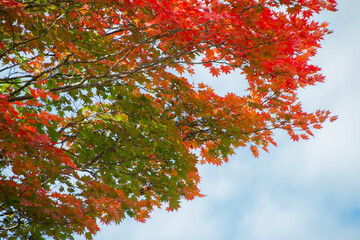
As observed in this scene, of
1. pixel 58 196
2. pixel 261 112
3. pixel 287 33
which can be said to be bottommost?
pixel 58 196

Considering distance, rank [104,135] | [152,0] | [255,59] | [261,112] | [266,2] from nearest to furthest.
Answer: [152,0]
[266,2]
[255,59]
[104,135]
[261,112]

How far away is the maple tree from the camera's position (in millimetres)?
4699

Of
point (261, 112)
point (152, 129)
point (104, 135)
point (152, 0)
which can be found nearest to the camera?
point (152, 0)

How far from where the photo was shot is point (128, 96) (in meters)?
6.46

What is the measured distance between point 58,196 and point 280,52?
4473mm

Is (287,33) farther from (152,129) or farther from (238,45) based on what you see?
(152,129)

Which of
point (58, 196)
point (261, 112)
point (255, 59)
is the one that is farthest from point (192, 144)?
point (58, 196)

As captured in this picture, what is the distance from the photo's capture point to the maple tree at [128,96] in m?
4.70

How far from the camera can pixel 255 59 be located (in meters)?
5.69

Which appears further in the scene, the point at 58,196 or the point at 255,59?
the point at 255,59

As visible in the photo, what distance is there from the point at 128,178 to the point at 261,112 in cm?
358

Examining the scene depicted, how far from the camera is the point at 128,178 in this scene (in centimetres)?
718

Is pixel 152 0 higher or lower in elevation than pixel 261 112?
lower

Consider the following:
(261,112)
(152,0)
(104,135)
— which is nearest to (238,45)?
(152,0)
